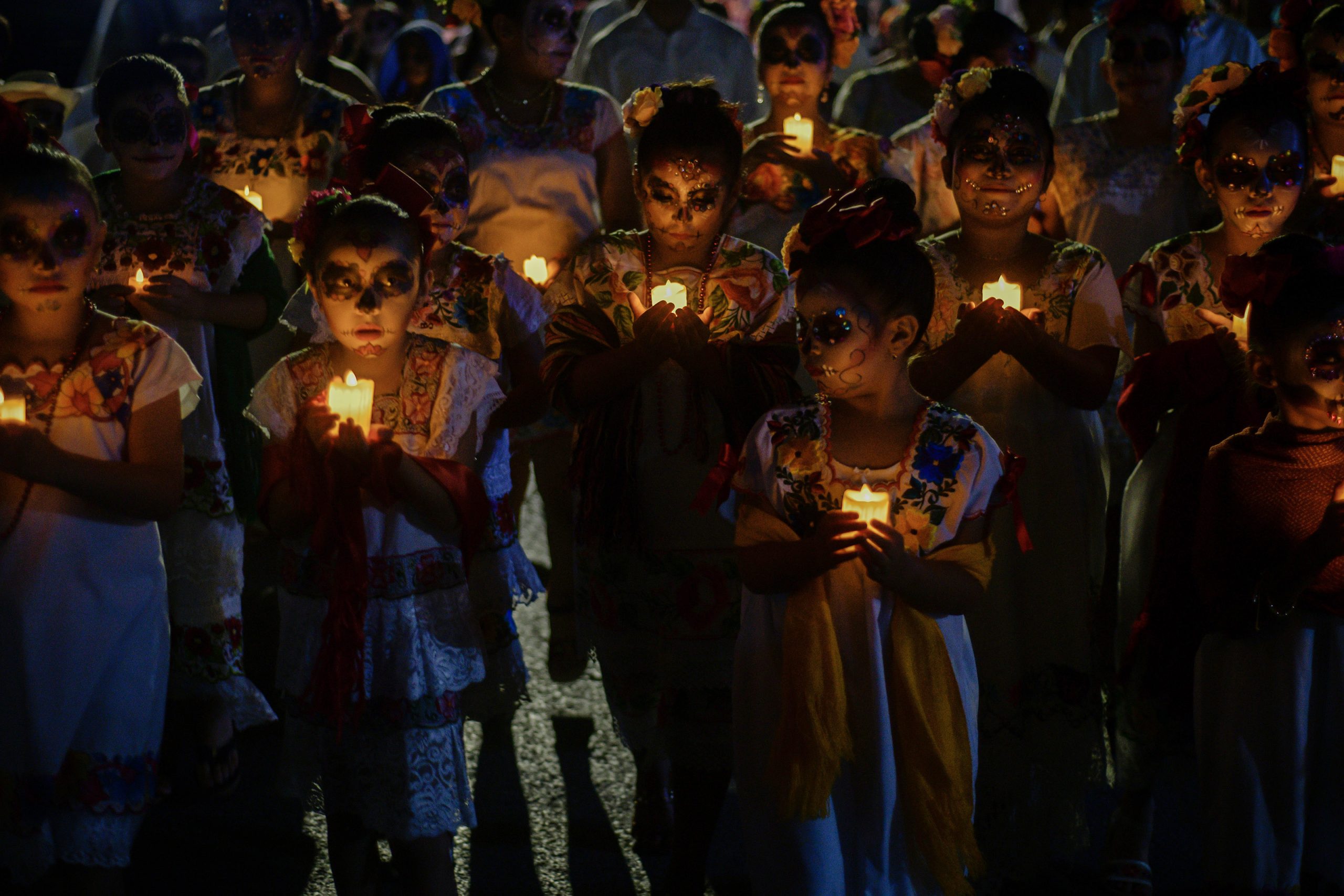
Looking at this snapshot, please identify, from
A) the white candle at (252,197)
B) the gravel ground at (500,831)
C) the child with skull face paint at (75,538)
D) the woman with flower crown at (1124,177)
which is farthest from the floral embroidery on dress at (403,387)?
the woman with flower crown at (1124,177)

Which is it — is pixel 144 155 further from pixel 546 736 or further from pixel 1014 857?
pixel 1014 857

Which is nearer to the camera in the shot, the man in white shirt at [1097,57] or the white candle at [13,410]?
the white candle at [13,410]

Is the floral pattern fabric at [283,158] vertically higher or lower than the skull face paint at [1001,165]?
higher

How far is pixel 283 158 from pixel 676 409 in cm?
236

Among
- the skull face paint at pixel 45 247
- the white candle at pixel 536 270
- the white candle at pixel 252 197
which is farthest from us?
the white candle at pixel 252 197

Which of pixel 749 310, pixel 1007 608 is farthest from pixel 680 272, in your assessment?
pixel 1007 608

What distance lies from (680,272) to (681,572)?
0.75m

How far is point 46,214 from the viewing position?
315cm

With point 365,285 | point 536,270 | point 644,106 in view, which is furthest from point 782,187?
point 365,285

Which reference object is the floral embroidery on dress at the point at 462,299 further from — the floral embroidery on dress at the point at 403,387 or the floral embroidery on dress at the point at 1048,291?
the floral embroidery on dress at the point at 1048,291

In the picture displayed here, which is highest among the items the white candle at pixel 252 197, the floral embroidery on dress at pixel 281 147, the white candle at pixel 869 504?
the floral embroidery on dress at pixel 281 147

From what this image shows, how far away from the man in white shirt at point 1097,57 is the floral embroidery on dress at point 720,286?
3167 millimetres

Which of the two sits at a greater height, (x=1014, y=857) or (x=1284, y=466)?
(x=1284, y=466)

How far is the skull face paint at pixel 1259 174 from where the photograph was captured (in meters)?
3.77
